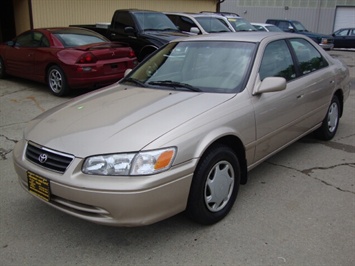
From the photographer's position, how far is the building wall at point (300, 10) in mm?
29219

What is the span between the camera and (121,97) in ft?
11.9

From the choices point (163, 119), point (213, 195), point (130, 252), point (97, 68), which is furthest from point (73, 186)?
point (97, 68)

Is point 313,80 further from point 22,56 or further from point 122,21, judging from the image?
point 122,21

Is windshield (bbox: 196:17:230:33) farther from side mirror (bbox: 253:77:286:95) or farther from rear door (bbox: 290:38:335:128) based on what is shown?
side mirror (bbox: 253:77:286:95)

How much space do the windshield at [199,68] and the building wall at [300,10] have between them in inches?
1126

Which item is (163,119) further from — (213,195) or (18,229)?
(18,229)

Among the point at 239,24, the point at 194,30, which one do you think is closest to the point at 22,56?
the point at 194,30

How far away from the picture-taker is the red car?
740cm

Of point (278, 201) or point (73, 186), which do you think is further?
point (278, 201)

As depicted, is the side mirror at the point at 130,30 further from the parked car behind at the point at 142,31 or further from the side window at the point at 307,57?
the side window at the point at 307,57

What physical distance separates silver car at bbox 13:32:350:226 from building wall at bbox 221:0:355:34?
91.2ft

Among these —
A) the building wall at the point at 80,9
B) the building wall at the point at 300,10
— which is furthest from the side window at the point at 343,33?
the building wall at the point at 80,9

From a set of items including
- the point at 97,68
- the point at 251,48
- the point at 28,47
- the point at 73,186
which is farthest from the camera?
the point at 28,47

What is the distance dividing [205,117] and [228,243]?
987mm
